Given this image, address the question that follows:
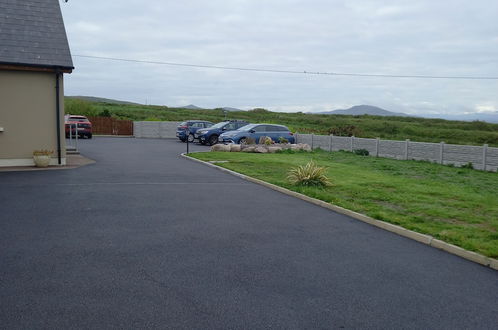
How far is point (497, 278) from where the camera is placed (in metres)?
5.79

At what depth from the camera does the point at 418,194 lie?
38.1 feet

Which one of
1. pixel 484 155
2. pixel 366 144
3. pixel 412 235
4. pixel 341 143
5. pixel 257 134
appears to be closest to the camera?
pixel 412 235

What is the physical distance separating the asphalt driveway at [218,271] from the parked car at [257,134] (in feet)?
53.7

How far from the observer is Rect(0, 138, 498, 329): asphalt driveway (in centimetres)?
434

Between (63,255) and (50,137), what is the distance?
445 inches

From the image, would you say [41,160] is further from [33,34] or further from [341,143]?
[341,143]

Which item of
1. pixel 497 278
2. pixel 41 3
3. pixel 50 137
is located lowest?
pixel 497 278

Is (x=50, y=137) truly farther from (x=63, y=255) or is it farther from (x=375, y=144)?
(x=375, y=144)

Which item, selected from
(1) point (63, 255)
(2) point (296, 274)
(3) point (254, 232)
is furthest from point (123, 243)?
(2) point (296, 274)

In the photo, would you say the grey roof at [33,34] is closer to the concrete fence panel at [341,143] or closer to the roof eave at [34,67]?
the roof eave at [34,67]

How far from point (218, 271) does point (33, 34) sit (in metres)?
14.7

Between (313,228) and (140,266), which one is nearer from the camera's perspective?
(140,266)

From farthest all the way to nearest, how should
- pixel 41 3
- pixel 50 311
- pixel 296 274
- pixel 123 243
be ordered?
pixel 41 3 → pixel 123 243 → pixel 296 274 → pixel 50 311

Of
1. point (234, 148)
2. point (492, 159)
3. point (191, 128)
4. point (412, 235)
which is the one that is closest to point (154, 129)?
point (191, 128)
